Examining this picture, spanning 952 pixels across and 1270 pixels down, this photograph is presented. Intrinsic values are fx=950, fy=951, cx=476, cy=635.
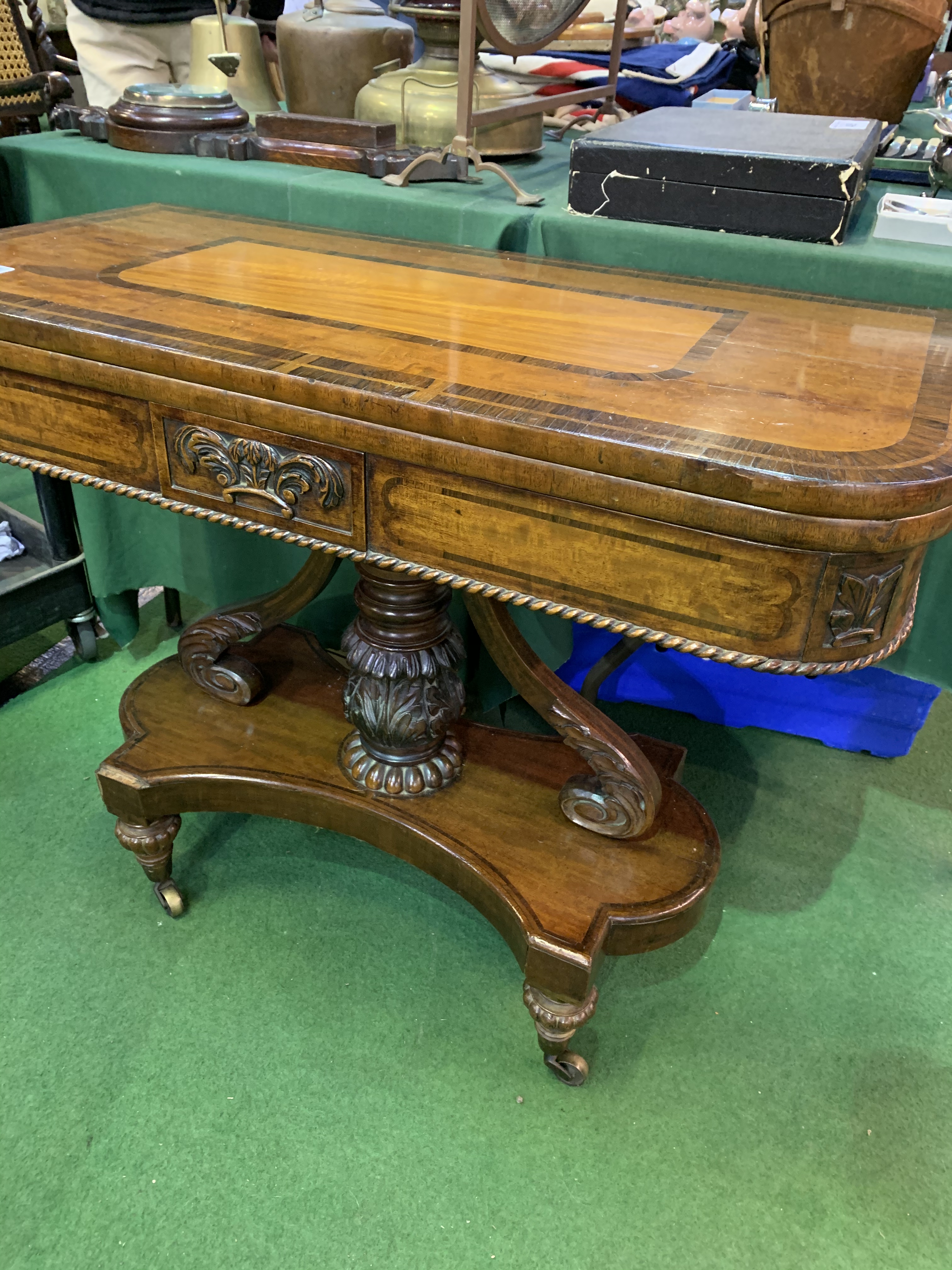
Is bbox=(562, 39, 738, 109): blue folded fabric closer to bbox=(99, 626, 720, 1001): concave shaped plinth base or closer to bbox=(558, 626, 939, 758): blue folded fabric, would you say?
bbox=(558, 626, 939, 758): blue folded fabric

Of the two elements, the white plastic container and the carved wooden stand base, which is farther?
the white plastic container

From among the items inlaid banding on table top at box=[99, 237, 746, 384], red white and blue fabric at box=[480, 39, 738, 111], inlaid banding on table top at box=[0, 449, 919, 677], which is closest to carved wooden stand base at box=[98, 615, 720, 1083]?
inlaid banding on table top at box=[0, 449, 919, 677]

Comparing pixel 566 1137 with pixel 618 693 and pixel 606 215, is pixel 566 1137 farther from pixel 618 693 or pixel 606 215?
pixel 606 215

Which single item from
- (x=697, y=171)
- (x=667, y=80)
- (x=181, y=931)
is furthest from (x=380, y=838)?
(x=667, y=80)

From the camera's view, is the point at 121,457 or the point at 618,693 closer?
the point at 121,457

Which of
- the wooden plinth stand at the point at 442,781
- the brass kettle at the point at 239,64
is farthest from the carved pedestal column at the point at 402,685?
the brass kettle at the point at 239,64

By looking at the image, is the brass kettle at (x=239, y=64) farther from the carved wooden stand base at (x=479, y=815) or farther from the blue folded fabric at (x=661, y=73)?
the carved wooden stand base at (x=479, y=815)

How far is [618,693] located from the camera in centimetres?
183

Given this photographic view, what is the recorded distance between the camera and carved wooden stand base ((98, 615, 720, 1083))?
3.62 feet

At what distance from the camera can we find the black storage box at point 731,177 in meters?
1.15

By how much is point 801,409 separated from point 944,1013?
912 mm

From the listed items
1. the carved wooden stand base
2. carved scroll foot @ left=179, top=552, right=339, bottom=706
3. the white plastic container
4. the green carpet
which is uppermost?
the white plastic container

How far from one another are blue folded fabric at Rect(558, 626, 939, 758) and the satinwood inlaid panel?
73 centimetres

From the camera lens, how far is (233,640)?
139 cm
